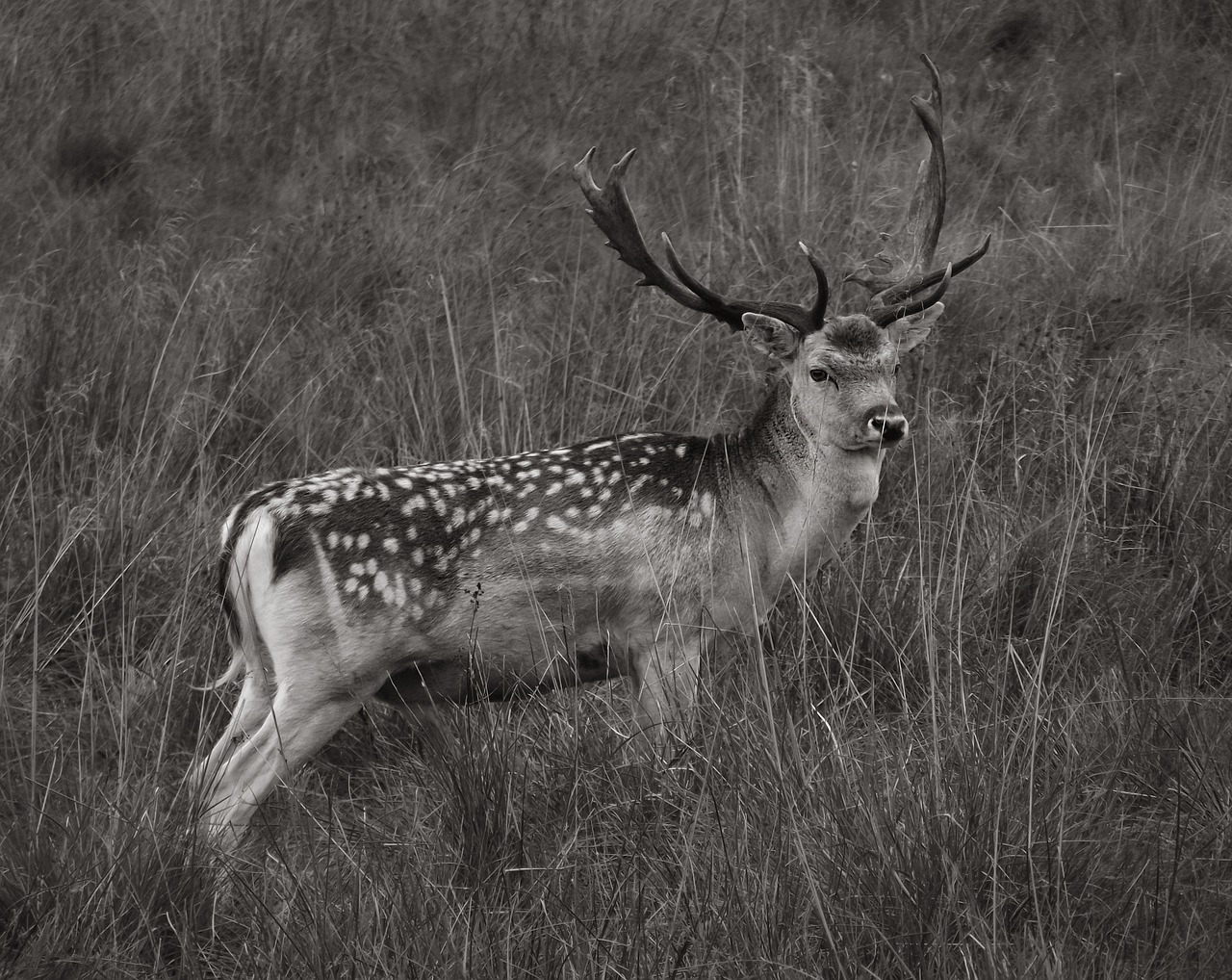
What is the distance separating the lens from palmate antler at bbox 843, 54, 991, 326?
198 inches

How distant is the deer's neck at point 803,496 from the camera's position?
4.72 metres

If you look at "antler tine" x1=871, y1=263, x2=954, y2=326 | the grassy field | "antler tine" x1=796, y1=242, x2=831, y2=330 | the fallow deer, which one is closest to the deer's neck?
the fallow deer

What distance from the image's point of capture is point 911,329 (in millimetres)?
5008

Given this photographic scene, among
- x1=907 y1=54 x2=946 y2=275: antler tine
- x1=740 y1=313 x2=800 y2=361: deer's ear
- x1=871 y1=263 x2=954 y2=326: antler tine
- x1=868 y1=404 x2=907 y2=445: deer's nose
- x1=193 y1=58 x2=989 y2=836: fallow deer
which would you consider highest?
x1=907 y1=54 x2=946 y2=275: antler tine

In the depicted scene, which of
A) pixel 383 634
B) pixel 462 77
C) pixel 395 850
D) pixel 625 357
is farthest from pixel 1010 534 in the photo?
pixel 462 77

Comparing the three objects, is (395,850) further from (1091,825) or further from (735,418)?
(735,418)

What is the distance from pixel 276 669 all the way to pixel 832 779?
1753mm

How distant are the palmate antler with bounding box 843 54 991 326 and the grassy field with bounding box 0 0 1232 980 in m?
0.53

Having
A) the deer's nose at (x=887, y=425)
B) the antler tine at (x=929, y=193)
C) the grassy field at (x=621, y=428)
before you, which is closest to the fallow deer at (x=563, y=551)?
the deer's nose at (x=887, y=425)

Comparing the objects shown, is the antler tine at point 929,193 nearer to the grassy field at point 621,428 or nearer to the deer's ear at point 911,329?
the deer's ear at point 911,329

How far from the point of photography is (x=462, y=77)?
330 inches

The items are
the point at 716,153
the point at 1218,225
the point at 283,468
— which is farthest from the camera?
the point at 716,153

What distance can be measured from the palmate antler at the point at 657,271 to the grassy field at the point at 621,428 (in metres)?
0.68

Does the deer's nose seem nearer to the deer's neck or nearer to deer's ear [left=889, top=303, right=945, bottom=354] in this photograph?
the deer's neck
